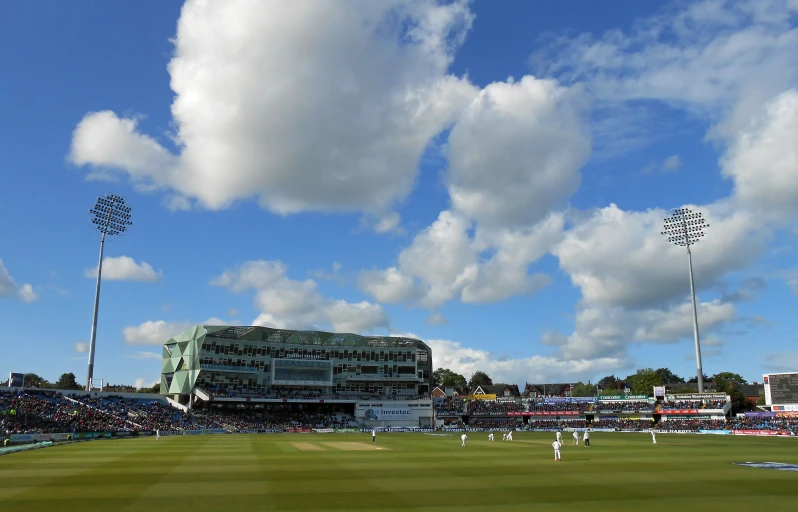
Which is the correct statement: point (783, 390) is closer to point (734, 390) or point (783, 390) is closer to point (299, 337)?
point (734, 390)

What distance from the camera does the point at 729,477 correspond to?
27906mm

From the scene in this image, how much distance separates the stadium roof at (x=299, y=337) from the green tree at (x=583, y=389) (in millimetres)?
74820

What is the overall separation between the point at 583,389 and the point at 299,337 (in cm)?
10083

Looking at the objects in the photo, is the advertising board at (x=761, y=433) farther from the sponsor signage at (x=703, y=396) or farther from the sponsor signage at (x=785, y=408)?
the sponsor signage at (x=703, y=396)

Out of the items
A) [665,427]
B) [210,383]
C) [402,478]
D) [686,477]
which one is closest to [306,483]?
[402,478]

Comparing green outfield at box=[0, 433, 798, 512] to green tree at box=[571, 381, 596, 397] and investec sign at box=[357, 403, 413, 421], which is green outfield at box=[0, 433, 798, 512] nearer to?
investec sign at box=[357, 403, 413, 421]

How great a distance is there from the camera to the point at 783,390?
299 ft

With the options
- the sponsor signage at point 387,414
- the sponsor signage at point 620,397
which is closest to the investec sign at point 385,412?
the sponsor signage at point 387,414

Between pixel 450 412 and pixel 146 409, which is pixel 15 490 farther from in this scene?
pixel 450 412

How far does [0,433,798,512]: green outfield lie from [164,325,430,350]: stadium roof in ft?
214

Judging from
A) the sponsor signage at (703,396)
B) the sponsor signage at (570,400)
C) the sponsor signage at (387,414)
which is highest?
the sponsor signage at (703,396)


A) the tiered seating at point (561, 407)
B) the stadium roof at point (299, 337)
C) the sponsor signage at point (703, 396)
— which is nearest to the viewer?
the sponsor signage at point (703, 396)

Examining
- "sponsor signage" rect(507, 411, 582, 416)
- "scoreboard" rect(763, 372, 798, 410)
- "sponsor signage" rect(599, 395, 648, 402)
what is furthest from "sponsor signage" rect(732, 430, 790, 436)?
"sponsor signage" rect(507, 411, 582, 416)

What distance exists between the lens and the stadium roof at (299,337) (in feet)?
→ 344
